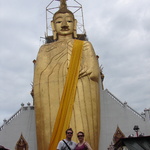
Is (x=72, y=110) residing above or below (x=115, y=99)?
below

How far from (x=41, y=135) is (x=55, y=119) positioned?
2.00 ft

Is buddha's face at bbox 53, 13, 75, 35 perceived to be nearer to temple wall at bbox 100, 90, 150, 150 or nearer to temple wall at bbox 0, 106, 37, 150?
temple wall at bbox 100, 90, 150, 150

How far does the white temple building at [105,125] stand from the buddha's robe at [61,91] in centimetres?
153

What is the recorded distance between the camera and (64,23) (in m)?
9.33

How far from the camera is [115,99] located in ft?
31.0

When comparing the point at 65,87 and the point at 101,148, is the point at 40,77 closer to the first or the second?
the point at 65,87

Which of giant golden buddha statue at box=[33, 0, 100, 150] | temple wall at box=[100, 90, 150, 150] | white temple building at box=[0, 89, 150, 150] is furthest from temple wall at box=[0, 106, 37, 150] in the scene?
temple wall at box=[100, 90, 150, 150]

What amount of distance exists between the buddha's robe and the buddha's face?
29.3 inches

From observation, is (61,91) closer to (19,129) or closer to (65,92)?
(65,92)

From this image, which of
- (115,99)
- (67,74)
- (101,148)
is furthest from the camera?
(115,99)

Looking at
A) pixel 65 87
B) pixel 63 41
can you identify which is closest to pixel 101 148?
pixel 65 87

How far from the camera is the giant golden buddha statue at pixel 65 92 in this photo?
7.30 m

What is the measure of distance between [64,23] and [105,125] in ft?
12.7

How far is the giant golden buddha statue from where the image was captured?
24.0 ft
